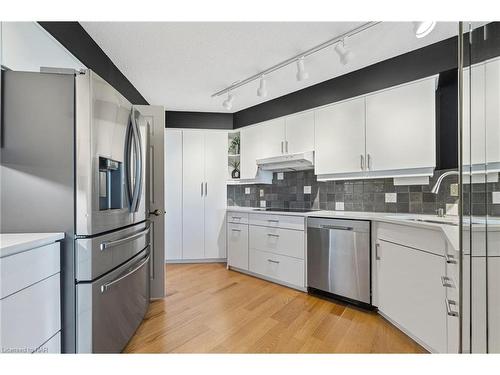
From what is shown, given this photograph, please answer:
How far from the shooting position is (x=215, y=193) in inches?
143

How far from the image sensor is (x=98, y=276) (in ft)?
4.13

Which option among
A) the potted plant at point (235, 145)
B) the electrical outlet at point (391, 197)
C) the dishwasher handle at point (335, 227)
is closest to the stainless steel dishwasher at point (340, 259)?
the dishwasher handle at point (335, 227)

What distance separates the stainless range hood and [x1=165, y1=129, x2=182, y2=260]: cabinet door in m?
1.33

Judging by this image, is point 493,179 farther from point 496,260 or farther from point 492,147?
point 496,260

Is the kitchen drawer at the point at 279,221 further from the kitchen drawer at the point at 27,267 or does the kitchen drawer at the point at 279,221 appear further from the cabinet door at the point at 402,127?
the kitchen drawer at the point at 27,267

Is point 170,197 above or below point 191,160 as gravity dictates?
below

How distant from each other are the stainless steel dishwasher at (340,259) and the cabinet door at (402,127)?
26.5 inches

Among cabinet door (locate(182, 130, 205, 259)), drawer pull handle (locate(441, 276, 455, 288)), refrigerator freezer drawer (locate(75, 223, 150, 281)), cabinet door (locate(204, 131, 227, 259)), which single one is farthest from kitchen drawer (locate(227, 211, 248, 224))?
drawer pull handle (locate(441, 276, 455, 288))

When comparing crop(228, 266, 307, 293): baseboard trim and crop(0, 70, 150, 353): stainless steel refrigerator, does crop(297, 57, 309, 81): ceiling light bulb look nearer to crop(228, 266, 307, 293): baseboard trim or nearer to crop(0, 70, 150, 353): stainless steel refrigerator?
crop(0, 70, 150, 353): stainless steel refrigerator

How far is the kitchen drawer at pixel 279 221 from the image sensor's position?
2.55 metres
